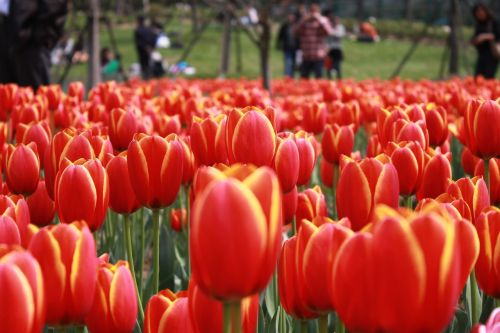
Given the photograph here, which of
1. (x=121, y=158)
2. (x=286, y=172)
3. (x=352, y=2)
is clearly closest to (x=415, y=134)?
(x=286, y=172)

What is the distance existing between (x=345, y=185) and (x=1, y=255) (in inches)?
29.3

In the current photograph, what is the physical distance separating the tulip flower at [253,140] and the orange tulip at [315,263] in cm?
56

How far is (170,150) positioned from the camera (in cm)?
169

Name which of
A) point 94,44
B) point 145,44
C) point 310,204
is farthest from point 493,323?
point 145,44

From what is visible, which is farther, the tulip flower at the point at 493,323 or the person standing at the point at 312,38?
the person standing at the point at 312,38

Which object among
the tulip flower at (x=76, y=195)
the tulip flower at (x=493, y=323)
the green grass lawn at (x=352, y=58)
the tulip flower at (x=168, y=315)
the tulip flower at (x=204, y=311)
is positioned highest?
the tulip flower at (x=76, y=195)

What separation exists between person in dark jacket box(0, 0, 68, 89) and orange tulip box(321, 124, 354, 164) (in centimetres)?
491

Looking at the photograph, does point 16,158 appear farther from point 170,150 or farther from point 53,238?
point 53,238

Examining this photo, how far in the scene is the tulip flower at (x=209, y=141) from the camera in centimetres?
200

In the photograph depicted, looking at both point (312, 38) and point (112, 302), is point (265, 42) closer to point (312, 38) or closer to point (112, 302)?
point (112, 302)

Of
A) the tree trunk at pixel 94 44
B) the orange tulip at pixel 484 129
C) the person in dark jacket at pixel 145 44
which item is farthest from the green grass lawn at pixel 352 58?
the orange tulip at pixel 484 129

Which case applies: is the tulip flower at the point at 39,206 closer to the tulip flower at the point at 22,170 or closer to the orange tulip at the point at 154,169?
the tulip flower at the point at 22,170

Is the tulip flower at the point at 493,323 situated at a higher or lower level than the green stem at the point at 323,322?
higher

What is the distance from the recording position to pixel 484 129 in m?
2.20
